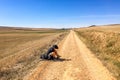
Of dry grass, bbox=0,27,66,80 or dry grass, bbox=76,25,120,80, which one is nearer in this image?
dry grass, bbox=0,27,66,80

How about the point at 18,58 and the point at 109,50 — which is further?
the point at 109,50

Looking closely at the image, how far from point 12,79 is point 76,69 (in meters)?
4.84

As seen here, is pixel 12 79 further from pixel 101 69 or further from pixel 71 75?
pixel 101 69

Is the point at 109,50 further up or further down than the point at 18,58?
further up

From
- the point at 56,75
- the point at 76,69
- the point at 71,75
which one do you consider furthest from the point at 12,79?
the point at 76,69

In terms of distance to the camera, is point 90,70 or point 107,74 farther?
point 90,70

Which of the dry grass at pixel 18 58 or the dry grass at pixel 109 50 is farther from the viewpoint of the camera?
the dry grass at pixel 109 50

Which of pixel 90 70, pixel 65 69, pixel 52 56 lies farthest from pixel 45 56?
pixel 90 70

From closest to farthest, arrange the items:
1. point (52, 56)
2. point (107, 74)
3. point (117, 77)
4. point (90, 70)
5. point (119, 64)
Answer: point (117, 77) < point (107, 74) < point (90, 70) < point (119, 64) < point (52, 56)

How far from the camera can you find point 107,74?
43.9 feet

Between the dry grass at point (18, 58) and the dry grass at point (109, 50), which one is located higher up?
the dry grass at point (109, 50)

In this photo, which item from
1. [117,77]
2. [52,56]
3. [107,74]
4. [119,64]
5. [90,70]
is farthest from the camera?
[52,56]

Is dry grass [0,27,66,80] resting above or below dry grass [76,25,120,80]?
below

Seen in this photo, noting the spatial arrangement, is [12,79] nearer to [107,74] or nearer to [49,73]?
[49,73]
